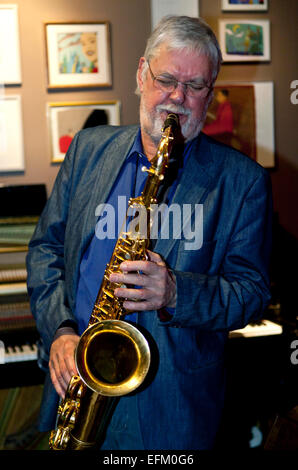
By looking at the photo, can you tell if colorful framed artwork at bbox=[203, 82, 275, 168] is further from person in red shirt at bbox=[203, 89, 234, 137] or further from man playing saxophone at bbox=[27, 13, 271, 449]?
man playing saxophone at bbox=[27, 13, 271, 449]

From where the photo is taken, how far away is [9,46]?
339 centimetres

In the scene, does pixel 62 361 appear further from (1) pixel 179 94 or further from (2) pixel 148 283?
(1) pixel 179 94

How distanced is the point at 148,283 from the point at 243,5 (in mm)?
3013

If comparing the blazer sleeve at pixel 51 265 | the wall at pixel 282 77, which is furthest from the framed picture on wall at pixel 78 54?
the blazer sleeve at pixel 51 265

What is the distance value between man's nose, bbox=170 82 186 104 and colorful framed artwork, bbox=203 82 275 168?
2122mm

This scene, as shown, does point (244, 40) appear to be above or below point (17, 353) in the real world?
above

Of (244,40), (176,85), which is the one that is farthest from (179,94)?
(244,40)

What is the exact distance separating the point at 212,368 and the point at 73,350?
0.46 metres

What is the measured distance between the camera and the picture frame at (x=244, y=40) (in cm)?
373

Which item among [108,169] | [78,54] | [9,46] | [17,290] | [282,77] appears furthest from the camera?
[282,77]
